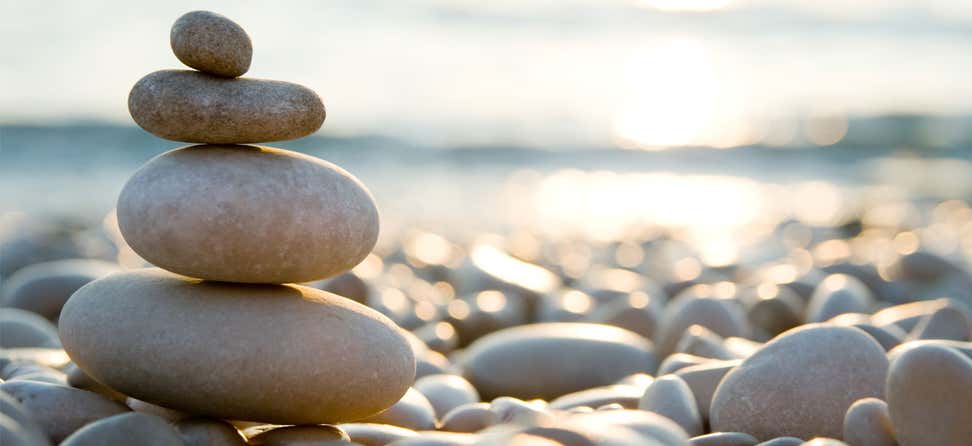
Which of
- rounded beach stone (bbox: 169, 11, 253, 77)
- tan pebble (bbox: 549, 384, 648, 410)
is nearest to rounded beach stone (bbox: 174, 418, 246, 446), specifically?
rounded beach stone (bbox: 169, 11, 253, 77)

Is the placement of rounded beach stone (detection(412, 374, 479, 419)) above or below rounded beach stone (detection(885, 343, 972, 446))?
below

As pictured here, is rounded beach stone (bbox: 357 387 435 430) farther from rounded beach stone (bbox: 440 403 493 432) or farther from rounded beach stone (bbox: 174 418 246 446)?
rounded beach stone (bbox: 174 418 246 446)

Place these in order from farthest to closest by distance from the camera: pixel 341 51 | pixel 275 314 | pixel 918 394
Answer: pixel 341 51 → pixel 275 314 → pixel 918 394

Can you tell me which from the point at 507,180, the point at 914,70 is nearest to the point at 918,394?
the point at 507,180

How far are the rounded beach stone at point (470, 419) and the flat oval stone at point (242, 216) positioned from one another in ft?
1.70

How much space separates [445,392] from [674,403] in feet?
2.81

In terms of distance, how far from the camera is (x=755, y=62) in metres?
24.7

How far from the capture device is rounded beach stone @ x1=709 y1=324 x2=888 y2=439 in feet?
8.56

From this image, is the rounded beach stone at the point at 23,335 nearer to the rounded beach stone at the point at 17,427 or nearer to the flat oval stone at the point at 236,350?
the flat oval stone at the point at 236,350

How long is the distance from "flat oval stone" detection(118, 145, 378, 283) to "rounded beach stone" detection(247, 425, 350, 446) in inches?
13.3

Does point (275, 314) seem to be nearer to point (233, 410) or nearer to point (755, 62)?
point (233, 410)

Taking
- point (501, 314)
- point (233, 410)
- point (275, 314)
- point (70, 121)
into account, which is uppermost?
point (275, 314)

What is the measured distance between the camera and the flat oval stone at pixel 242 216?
7.84 ft

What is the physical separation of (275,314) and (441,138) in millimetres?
16180
